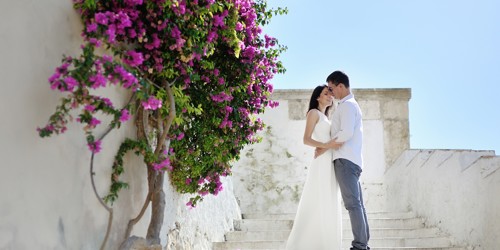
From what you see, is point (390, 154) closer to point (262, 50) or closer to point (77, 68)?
point (262, 50)

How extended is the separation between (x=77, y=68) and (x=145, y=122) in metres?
1.16

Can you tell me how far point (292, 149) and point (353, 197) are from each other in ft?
16.4

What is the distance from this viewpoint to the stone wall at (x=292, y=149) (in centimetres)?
966

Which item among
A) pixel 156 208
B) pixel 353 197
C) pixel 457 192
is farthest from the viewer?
pixel 457 192

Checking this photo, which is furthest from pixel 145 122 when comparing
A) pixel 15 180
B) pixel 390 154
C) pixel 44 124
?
pixel 390 154

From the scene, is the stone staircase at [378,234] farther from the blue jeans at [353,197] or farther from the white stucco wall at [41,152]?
the white stucco wall at [41,152]

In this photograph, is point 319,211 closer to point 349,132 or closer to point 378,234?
point 349,132

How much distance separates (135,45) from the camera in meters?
3.78

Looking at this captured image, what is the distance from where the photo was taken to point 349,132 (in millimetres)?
4820

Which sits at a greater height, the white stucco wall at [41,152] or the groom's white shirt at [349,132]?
the groom's white shirt at [349,132]

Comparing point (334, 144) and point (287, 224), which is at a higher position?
point (334, 144)

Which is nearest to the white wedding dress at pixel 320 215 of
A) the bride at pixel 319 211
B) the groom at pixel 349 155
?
the bride at pixel 319 211

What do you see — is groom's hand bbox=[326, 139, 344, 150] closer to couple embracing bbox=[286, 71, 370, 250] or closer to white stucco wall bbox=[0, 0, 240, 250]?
couple embracing bbox=[286, 71, 370, 250]

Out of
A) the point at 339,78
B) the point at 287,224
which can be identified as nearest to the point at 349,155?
the point at 339,78
